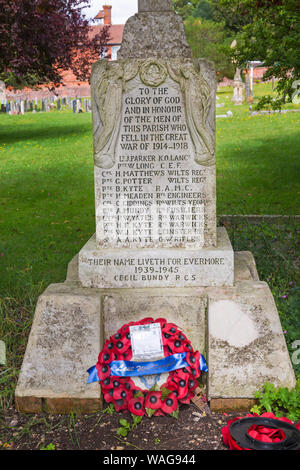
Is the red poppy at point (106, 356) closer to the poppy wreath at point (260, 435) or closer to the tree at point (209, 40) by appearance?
the poppy wreath at point (260, 435)

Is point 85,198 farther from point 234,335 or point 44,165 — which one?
point 234,335

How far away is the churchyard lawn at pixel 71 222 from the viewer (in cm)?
383

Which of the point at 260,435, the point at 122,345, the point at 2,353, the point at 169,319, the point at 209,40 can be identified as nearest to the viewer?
the point at 260,435

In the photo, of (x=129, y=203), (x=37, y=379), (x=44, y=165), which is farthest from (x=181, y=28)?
(x=44, y=165)

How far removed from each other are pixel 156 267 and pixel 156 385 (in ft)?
2.80

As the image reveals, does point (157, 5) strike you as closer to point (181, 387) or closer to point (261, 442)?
point (181, 387)

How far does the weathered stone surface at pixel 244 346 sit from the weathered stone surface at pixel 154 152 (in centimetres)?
58

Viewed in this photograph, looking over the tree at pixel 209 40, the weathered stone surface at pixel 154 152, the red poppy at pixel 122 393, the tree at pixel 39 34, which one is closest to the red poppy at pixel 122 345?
the red poppy at pixel 122 393

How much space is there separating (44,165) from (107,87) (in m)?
9.59

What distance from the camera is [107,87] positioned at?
4.14m

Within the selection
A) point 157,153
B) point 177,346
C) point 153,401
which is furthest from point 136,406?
point 157,153

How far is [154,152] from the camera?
4.21 metres

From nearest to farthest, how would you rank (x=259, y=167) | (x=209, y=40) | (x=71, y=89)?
(x=259, y=167) → (x=209, y=40) → (x=71, y=89)

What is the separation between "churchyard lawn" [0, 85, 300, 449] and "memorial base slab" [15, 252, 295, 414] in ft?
0.56
